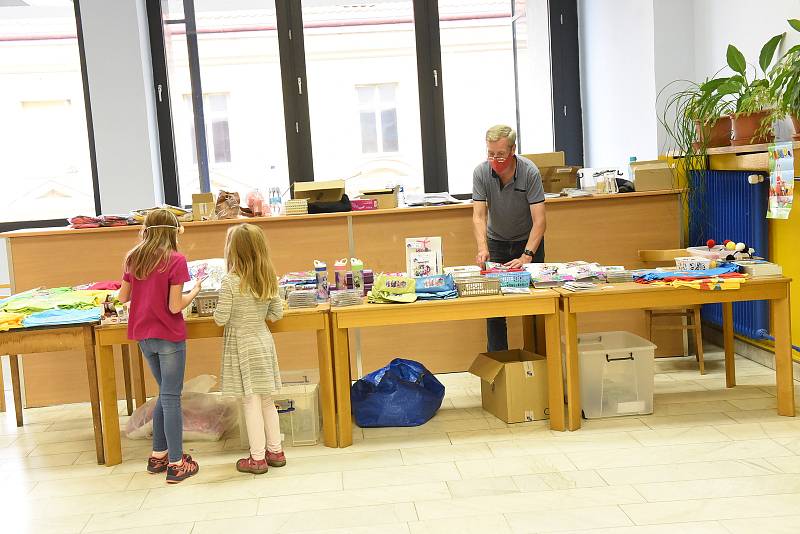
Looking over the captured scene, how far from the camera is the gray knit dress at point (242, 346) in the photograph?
3.98m

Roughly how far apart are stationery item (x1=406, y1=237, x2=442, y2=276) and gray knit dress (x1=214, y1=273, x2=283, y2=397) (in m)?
0.86

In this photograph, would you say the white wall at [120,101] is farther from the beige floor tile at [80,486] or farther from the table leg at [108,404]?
the beige floor tile at [80,486]

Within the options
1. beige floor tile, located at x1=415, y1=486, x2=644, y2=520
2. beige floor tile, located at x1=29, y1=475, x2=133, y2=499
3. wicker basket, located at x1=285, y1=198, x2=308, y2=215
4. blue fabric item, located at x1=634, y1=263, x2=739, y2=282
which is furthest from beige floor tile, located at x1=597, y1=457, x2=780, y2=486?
wicker basket, located at x1=285, y1=198, x2=308, y2=215

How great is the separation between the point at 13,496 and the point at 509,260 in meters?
2.90

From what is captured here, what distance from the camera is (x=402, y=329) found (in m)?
5.68

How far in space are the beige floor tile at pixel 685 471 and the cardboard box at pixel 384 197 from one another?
99.4 inches

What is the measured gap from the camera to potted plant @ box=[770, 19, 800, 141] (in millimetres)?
4418

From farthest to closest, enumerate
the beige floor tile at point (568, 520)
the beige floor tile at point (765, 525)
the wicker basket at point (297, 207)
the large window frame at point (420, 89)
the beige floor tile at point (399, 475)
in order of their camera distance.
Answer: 1. the large window frame at point (420, 89)
2. the wicker basket at point (297, 207)
3. the beige floor tile at point (399, 475)
4. the beige floor tile at point (568, 520)
5. the beige floor tile at point (765, 525)

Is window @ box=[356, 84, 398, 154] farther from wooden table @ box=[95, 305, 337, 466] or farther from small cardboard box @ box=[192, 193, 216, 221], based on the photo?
wooden table @ box=[95, 305, 337, 466]

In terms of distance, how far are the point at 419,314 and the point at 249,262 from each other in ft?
2.84

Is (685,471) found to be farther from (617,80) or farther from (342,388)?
(617,80)

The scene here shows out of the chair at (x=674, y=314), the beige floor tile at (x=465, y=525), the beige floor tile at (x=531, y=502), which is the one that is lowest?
the beige floor tile at (x=531, y=502)

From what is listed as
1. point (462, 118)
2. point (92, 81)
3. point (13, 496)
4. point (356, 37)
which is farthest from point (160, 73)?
point (13, 496)

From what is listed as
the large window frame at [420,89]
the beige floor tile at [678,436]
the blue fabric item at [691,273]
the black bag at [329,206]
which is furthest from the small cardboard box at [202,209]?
the beige floor tile at [678,436]
